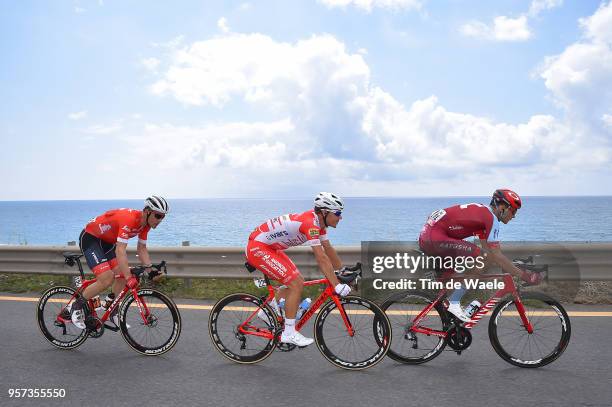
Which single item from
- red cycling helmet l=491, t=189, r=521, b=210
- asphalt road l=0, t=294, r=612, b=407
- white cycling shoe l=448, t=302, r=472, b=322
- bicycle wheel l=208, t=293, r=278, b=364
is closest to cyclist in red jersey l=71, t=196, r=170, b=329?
asphalt road l=0, t=294, r=612, b=407

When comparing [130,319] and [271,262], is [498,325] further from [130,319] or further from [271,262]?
[130,319]

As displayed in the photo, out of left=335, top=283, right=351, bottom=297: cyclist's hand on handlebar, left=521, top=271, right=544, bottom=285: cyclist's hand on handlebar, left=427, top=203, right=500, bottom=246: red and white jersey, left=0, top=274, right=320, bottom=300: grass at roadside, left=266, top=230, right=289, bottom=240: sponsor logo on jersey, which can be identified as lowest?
left=0, top=274, right=320, bottom=300: grass at roadside

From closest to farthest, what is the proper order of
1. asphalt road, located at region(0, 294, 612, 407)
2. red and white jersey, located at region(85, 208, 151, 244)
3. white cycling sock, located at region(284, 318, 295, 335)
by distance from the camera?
asphalt road, located at region(0, 294, 612, 407) < white cycling sock, located at region(284, 318, 295, 335) < red and white jersey, located at region(85, 208, 151, 244)

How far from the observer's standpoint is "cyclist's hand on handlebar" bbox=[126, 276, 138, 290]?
564 cm

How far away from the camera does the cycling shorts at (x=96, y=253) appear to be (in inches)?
237

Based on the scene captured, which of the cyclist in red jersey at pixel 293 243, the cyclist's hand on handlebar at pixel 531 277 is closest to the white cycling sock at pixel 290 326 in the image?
the cyclist in red jersey at pixel 293 243

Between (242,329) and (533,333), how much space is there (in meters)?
2.90

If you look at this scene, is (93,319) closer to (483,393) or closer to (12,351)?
(12,351)

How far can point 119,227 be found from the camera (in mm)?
5785

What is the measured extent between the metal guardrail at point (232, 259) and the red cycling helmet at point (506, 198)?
8.93ft

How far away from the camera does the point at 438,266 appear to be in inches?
220

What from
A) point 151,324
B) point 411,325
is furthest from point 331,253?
point 151,324

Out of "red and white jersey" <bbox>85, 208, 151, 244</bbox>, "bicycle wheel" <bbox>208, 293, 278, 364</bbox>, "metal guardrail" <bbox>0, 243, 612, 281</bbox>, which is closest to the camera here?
"bicycle wheel" <bbox>208, 293, 278, 364</bbox>

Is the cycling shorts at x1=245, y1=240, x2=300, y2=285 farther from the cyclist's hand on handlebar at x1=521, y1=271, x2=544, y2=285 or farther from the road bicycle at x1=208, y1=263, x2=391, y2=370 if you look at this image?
the cyclist's hand on handlebar at x1=521, y1=271, x2=544, y2=285
